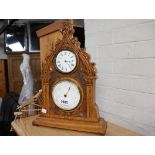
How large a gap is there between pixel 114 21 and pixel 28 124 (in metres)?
0.71

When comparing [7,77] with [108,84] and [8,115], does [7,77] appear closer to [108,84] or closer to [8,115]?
[8,115]

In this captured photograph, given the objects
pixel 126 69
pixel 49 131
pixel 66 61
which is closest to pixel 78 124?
pixel 49 131

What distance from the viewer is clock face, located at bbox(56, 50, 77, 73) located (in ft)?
2.81

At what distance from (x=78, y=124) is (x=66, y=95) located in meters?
0.13

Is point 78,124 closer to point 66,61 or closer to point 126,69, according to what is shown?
point 66,61

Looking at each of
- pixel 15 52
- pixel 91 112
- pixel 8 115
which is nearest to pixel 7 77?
pixel 15 52

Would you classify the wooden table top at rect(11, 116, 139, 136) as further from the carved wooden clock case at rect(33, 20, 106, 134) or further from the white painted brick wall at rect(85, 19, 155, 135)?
the white painted brick wall at rect(85, 19, 155, 135)

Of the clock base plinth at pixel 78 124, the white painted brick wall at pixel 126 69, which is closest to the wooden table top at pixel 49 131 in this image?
the clock base plinth at pixel 78 124

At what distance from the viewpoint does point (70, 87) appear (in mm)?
883

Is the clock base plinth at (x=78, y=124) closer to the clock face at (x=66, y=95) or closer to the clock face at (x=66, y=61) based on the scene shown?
the clock face at (x=66, y=95)

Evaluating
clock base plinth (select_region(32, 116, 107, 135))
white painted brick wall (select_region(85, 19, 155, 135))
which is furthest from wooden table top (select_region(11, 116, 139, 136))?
white painted brick wall (select_region(85, 19, 155, 135))

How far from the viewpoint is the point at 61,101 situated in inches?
35.4

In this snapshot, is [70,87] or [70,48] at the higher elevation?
[70,48]

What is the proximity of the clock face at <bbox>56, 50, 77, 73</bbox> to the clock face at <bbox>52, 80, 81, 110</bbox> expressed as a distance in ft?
0.18
